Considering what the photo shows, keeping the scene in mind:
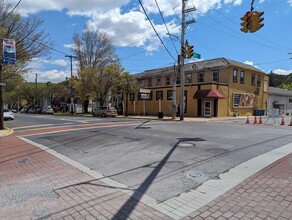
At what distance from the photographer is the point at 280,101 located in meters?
48.4

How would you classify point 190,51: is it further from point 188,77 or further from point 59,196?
point 59,196

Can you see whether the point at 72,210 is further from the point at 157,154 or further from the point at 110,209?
the point at 157,154

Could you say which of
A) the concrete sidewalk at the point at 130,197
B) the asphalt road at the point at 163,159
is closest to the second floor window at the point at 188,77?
the asphalt road at the point at 163,159

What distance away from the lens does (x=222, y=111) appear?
3269 centimetres

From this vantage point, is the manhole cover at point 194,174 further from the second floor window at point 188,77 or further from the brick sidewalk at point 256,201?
the second floor window at point 188,77

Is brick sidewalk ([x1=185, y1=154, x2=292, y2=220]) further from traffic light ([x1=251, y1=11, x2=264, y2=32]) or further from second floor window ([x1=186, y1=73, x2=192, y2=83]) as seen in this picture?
second floor window ([x1=186, y1=73, x2=192, y2=83])

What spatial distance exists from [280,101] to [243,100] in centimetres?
1698

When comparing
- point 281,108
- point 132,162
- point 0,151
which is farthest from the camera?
point 281,108

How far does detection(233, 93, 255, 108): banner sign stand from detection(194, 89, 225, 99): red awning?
444 cm

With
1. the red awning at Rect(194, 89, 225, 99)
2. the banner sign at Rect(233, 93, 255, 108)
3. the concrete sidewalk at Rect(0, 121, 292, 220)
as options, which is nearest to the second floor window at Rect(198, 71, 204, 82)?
the red awning at Rect(194, 89, 225, 99)

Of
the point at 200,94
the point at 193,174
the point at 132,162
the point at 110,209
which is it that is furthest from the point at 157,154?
the point at 200,94

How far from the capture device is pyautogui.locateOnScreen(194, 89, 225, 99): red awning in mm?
30266

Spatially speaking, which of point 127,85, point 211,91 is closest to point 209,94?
point 211,91

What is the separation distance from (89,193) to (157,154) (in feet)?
11.9
